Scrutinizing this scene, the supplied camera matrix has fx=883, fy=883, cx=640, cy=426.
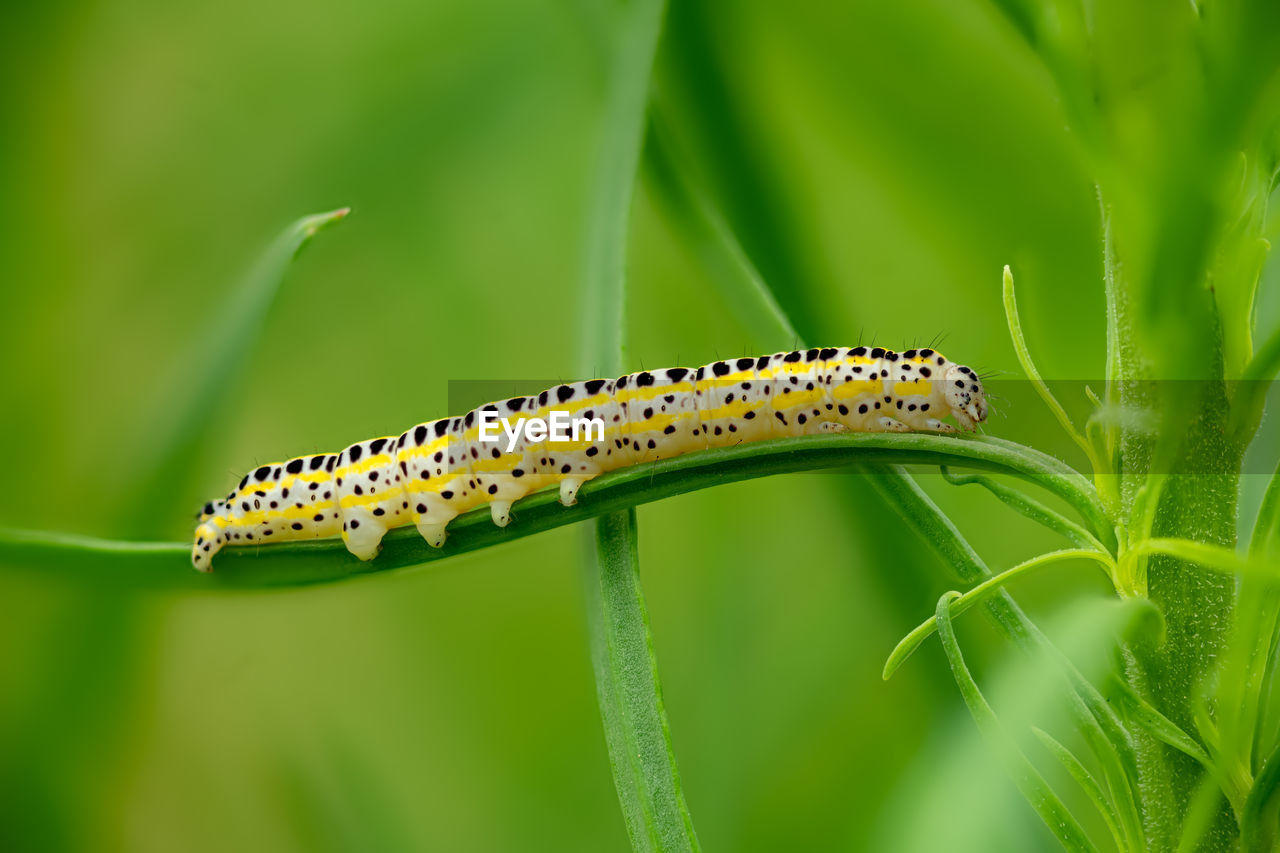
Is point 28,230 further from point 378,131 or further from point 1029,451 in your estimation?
point 1029,451

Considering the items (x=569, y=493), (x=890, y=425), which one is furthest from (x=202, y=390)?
(x=890, y=425)

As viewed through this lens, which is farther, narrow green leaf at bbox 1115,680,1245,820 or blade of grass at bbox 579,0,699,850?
blade of grass at bbox 579,0,699,850

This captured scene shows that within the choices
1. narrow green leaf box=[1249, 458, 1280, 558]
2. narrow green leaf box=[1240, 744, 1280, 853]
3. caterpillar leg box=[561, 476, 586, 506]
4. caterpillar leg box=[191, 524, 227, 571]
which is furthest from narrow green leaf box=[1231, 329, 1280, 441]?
caterpillar leg box=[191, 524, 227, 571]

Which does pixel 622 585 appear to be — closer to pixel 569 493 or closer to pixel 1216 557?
pixel 569 493

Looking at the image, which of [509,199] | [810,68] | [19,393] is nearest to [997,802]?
[810,68]

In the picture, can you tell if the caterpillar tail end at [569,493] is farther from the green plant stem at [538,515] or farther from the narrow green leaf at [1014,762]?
the narrow green leaf at [1014,762]

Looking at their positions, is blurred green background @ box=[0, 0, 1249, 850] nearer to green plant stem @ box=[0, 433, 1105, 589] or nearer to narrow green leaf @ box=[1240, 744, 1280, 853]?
green plant stem @ box=[0, 433, 1105, 589]
